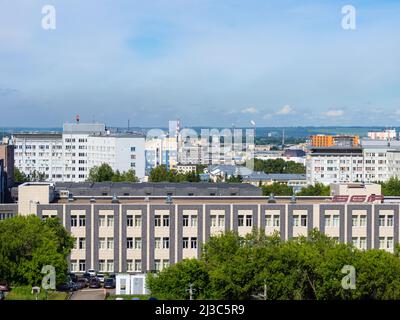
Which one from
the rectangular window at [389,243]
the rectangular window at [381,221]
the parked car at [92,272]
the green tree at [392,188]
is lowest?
the parked car at [92,272]

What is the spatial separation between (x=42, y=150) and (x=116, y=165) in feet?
15.2

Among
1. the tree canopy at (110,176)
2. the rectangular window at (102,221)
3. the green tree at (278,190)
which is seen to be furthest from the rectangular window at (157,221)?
the tree canopy at (110,176)

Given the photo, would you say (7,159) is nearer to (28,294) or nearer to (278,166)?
(28,294)

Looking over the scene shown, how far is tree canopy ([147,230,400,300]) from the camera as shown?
5.87 meters

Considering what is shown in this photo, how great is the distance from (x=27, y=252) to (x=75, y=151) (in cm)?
1974

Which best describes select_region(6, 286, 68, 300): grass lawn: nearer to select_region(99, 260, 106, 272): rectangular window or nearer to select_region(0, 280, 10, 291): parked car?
select_region(0, 280, 10, 291): parked car

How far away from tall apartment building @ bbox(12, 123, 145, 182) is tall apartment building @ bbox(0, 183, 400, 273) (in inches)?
564

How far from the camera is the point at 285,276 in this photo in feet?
19.7

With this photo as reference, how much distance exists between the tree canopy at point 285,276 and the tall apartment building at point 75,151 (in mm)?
17566

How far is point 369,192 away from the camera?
10375mm

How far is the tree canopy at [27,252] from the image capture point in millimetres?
6719

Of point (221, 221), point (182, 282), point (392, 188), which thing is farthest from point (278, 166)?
point (182, 282)

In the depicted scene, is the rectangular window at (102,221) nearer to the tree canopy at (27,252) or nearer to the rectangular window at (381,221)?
the tree canopy at (27,252)
